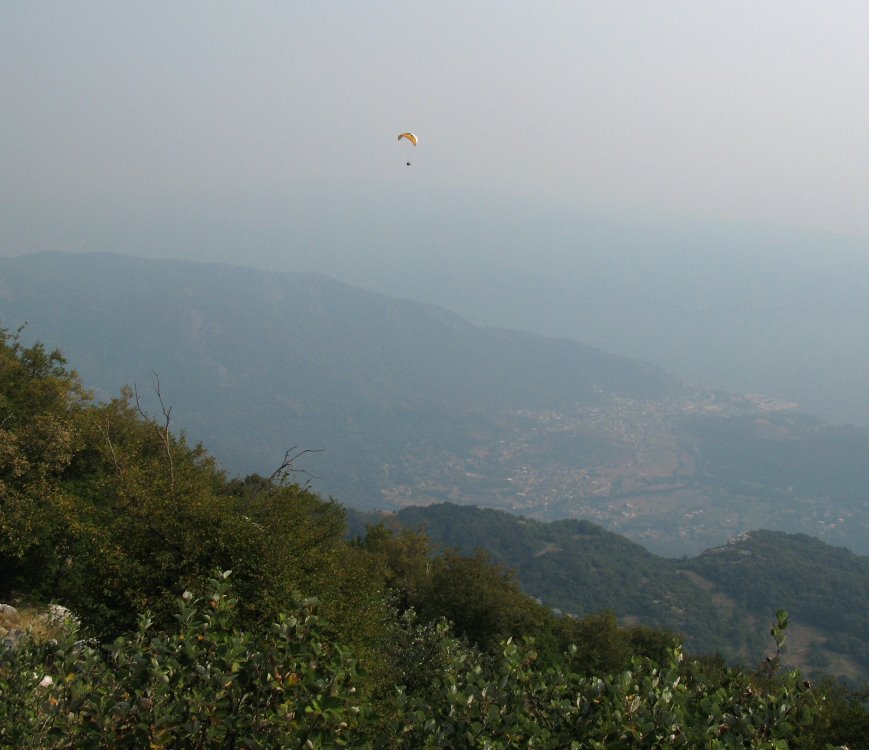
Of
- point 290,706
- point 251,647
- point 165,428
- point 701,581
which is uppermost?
point 290,706

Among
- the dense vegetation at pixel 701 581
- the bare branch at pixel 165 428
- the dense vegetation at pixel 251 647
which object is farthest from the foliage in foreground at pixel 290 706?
the dense vegetation at pixel 701 581

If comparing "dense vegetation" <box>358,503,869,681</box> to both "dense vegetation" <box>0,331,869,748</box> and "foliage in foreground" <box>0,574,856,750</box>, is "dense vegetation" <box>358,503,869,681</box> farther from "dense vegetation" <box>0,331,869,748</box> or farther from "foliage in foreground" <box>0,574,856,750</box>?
"foliage in foreground" <box>0,574,856,750</box>

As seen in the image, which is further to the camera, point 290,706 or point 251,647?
point 251,647

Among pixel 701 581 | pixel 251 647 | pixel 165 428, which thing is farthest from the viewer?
pixel 701 581

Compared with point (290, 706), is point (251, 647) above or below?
below

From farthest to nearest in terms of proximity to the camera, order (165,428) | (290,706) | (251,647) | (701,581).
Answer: (701,581)
(165,428)
(251,647)
(290,706)

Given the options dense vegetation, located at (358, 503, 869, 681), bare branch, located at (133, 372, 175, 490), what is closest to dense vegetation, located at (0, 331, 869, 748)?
bare branch, located at (133, 372, 175, 490)

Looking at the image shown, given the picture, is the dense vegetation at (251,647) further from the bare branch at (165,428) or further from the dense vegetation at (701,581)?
the dense vegetation at (701,581)

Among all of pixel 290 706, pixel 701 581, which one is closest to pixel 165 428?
pixel 290 706

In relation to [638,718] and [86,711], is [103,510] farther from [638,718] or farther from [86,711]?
[638,718]

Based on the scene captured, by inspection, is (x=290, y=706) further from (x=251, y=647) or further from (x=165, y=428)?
(x=165, y=428)
